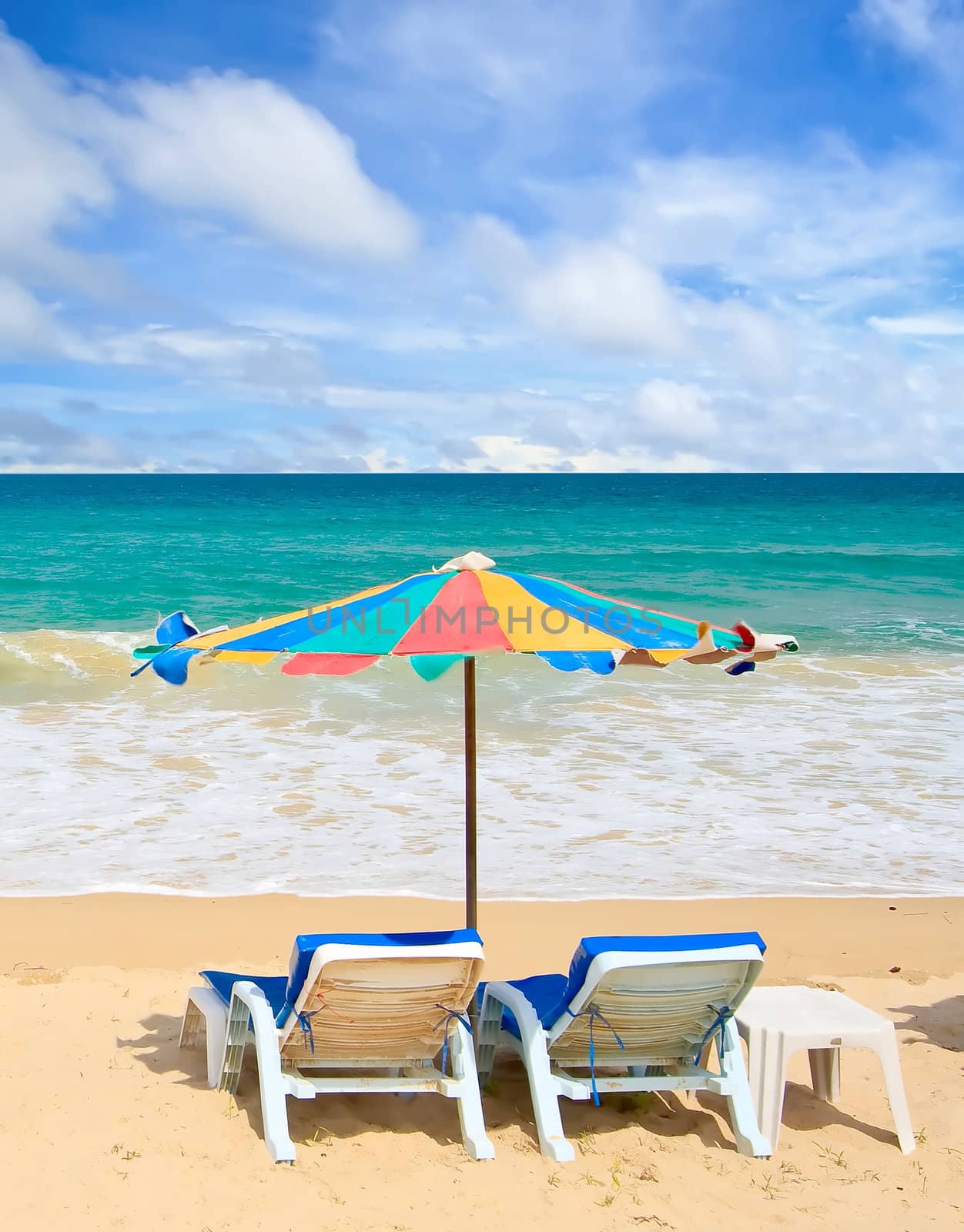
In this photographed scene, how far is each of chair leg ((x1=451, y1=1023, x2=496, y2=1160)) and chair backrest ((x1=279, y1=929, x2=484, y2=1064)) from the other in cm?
6

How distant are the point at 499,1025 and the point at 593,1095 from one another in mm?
517

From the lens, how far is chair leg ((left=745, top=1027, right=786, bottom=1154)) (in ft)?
12.9

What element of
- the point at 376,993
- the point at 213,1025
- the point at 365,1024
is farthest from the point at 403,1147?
the point at 213,1025

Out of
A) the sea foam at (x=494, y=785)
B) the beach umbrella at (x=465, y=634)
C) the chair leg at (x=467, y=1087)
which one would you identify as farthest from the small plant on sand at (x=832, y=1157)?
the sea foam at (x=494, y=785)

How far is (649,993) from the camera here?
12.0 feet

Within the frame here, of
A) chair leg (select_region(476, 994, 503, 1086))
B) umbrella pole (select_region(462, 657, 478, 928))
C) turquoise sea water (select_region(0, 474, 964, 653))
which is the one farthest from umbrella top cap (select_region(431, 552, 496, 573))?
turquoise sea water (select_region(0, 474, 964, 653))

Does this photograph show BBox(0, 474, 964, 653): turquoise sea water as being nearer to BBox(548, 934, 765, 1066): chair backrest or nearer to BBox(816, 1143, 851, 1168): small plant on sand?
BBox(816, 1143, 851, 1168): small plant on sand

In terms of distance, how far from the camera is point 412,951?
3533mm

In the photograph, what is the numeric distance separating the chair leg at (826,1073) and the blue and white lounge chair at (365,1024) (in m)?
1.42

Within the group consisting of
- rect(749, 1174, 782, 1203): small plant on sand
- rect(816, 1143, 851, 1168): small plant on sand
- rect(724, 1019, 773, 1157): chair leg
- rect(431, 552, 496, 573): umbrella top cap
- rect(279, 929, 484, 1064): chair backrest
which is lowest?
rect(816, 1143, 851, 1168): small plant on sand

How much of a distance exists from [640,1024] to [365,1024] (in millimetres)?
941

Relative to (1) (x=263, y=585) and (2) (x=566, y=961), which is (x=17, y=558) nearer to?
(1) (x=263, y=585)

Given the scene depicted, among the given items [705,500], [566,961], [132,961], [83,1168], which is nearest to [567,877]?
[566,961]

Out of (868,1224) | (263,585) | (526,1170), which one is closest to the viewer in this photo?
(868,1224)
